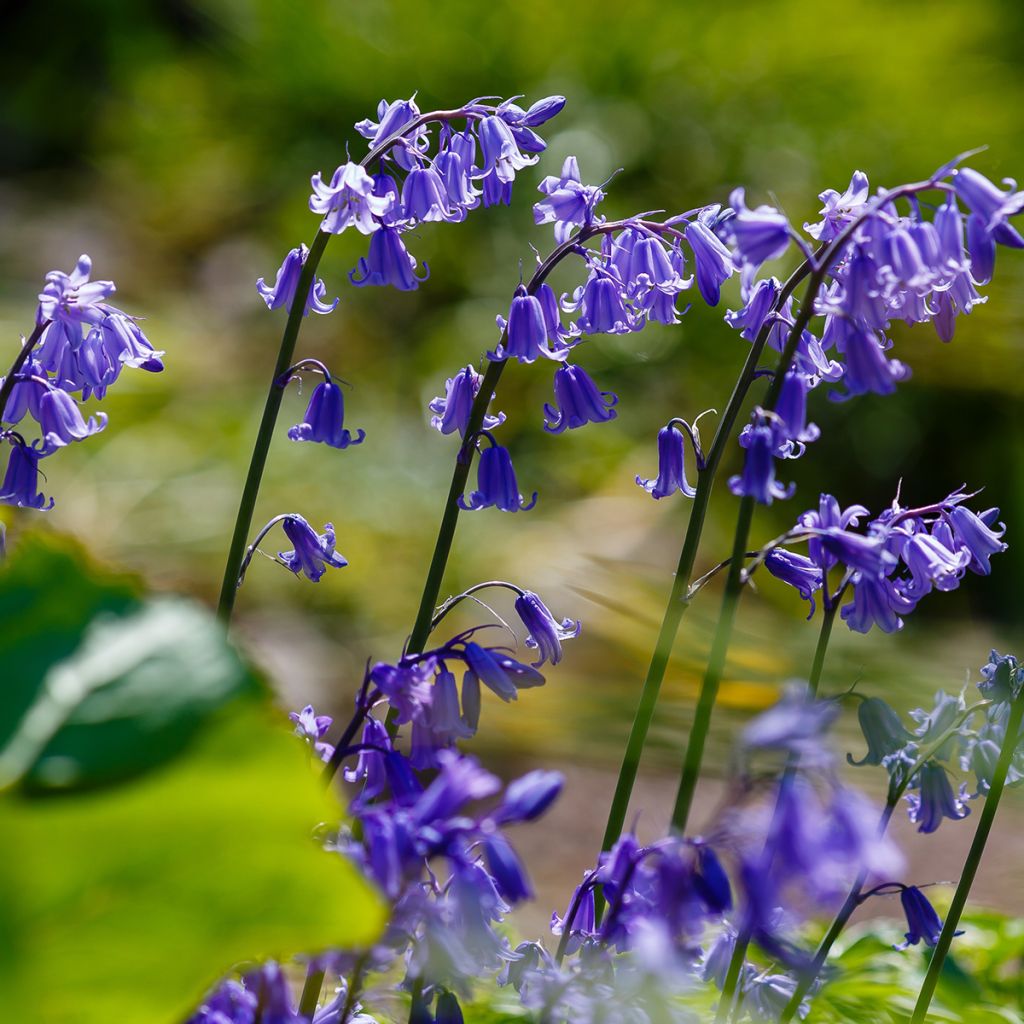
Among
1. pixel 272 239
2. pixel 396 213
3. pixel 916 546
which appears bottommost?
pixel 916 546

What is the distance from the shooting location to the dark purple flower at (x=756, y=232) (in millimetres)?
999

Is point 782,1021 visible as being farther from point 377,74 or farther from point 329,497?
point 377,74

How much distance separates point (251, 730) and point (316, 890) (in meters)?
0.11

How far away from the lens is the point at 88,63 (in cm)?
1117

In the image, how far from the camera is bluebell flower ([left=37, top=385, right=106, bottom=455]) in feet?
4.57

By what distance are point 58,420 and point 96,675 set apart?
59 cm

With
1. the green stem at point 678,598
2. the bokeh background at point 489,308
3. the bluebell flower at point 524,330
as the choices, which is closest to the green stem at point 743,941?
the green stem at point 678,598

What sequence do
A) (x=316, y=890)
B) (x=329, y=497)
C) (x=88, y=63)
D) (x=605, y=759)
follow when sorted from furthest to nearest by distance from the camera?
1. (x=88, y=63)
2. (x=329, y=497)
3. (x=605, y=759)
4. (x=316, y=890)

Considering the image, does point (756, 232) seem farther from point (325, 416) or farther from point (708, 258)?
point (325, 416)

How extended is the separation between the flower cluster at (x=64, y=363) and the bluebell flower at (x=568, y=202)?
438 mm

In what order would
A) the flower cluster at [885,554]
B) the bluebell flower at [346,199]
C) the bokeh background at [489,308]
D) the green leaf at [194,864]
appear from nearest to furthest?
1. the green leaf at [194,864]
2. the flower cluster at [885,554]
3. the bluebell flower at [346,199]
4. the bokeh background at [489,308]

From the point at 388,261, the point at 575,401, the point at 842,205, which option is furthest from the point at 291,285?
the point at 842,205

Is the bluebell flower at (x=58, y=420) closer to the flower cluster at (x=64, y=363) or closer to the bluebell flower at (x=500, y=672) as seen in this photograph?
the flower cluster at (x=64, y=363)

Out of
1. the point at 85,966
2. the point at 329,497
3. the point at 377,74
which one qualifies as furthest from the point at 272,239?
the point at 85,966
